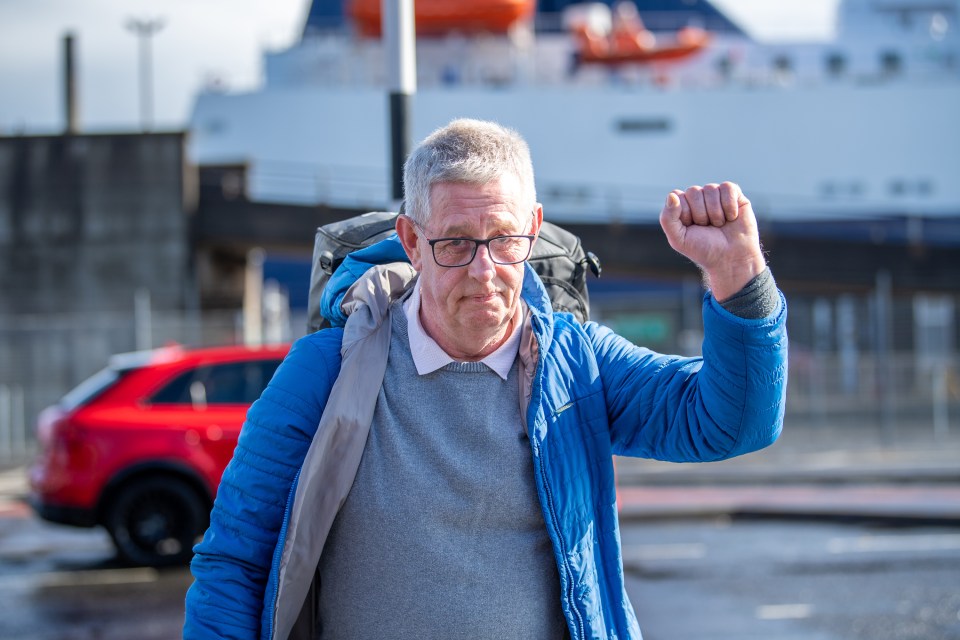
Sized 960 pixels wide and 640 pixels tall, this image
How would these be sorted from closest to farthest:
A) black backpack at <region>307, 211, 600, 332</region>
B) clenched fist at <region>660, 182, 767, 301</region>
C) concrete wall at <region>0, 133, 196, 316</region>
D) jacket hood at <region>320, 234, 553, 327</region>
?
clenched fist at <region>660, 182, 767, 301</region>
jacket hood at <region>320, 234, 553, 327</region>
black backpack at <region>307, 211, 600, 332</region>
concrete wall at <region>0, 133, 196, 316</region>

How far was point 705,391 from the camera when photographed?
2197 mm

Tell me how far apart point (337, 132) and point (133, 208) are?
9.57 metres

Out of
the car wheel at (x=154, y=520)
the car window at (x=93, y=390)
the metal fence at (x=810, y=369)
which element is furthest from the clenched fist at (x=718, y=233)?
the metal fence at (x=810, y=369)

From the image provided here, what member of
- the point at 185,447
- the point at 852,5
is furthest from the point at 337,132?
the point at 185,447

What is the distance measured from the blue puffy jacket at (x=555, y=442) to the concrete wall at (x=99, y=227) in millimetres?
19166

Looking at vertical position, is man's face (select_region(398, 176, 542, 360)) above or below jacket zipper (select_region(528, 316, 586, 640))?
above

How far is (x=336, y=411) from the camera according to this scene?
223 centimetres

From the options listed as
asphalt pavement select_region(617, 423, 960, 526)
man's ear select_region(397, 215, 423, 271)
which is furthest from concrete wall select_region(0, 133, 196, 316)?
man's ear select_region(397, 215, 423, 271)

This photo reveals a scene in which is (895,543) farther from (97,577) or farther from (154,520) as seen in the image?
(97,577)

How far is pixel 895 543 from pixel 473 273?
8337mm

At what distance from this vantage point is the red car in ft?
28.4

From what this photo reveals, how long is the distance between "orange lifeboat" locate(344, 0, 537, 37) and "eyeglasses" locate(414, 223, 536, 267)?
26067 millimetres

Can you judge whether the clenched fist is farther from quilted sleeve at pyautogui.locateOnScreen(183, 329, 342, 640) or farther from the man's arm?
quilted sleeve at pyautogui.locateOnScreen(183, 329, 342, 640)

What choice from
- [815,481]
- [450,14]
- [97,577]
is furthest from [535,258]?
[450,14]
